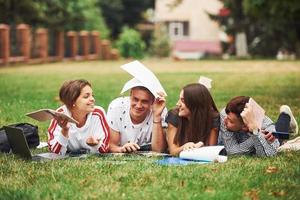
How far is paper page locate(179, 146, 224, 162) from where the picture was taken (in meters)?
6.85

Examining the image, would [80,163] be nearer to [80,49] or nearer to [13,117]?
[13,117]

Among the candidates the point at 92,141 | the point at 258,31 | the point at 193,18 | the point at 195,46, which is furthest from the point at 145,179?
the point at 193,18

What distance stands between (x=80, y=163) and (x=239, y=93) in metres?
9.07

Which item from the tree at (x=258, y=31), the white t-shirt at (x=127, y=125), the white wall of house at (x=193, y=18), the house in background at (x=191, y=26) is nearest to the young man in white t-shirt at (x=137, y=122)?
the white t-shirt at (x=127, y=125)

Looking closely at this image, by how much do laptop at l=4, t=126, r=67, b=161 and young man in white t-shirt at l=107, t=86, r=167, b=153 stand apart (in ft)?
2.36

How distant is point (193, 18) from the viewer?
213ft

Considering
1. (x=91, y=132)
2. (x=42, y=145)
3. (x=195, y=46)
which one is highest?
(x=91, y=132)

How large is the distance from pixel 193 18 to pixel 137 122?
5785 centimetres

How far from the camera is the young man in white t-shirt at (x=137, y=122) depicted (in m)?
7.45

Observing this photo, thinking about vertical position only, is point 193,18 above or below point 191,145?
above

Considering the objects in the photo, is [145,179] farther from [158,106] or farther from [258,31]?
[258,31]

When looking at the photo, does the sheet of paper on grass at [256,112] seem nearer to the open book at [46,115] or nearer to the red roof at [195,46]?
the open book at [46,115]

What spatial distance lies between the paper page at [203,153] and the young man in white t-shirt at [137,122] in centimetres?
58

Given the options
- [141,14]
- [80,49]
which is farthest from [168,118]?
[141,14]
